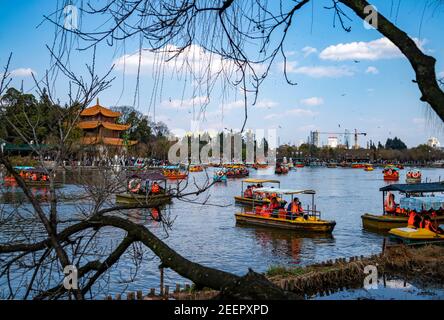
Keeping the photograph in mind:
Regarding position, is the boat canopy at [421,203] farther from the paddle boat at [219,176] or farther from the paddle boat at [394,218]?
the paddle boat at [219,176]

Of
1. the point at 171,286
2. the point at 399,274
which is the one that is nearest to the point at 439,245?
the point at 399,274

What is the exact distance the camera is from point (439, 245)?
49.8 feet

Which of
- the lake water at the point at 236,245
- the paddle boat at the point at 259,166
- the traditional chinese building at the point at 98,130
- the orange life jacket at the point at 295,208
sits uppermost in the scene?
the traditional chinese building at the point at 98,130

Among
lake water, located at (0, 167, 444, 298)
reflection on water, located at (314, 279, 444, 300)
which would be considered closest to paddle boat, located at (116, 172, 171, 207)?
lake water, located at (0, 167, 444, 298)

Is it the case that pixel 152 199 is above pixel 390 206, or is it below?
above

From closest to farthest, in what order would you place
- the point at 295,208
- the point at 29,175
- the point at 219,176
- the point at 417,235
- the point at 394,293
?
1. the point at 394,293
2. the point at 219,176
3. the point at 417,235
4. the point at 295,208
5. the point at 29,175

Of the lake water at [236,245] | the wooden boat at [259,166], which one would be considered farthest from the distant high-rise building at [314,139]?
the lake water at [236,245]

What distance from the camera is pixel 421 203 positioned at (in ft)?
66.7

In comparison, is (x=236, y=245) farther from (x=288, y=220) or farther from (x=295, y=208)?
(x=295, y=208)

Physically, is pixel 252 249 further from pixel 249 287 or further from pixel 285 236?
pixel 249 287

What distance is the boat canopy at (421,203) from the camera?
66.5ft

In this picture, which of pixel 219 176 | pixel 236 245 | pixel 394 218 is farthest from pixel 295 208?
pixel 219 176
